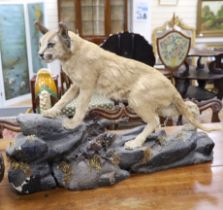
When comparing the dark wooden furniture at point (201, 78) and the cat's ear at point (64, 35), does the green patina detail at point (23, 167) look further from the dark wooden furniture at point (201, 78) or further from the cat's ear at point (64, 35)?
the dark wooden furniture at point (201, 78)

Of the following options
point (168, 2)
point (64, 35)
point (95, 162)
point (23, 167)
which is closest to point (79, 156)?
point (95, 162)

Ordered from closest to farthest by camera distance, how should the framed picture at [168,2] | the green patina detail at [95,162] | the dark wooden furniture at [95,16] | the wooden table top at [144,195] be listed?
the wooden table top at [144,195]
the green patina detail at [95,162]
the dark wooden furniture at [95,16]
the framed picture at [168,2]

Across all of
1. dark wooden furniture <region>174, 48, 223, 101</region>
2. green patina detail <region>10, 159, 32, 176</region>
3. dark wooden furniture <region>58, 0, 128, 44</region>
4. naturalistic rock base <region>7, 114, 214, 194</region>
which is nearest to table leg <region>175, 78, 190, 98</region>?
dark wooden furniture <region>174, 48, 223, 101</region>

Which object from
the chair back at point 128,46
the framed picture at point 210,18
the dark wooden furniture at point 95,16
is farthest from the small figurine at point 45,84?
the framed picture at point 210,18

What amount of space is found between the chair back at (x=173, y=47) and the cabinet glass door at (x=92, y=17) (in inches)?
59.8

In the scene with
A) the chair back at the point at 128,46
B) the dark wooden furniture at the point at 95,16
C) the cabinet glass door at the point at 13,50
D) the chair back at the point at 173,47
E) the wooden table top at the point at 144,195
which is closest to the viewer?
the wooden table top at the point at 144,195

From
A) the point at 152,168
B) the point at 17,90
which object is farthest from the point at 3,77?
the point at 152,168

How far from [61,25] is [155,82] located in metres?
0.35

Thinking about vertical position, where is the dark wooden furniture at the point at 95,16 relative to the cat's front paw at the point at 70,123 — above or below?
above

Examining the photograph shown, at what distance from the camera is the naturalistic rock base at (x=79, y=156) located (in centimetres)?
100

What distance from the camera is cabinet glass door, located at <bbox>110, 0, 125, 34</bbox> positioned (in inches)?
166

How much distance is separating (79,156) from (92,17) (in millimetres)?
3433

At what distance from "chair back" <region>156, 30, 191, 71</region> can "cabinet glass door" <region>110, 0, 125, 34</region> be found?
1489 millimetres

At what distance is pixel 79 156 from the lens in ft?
3.51
